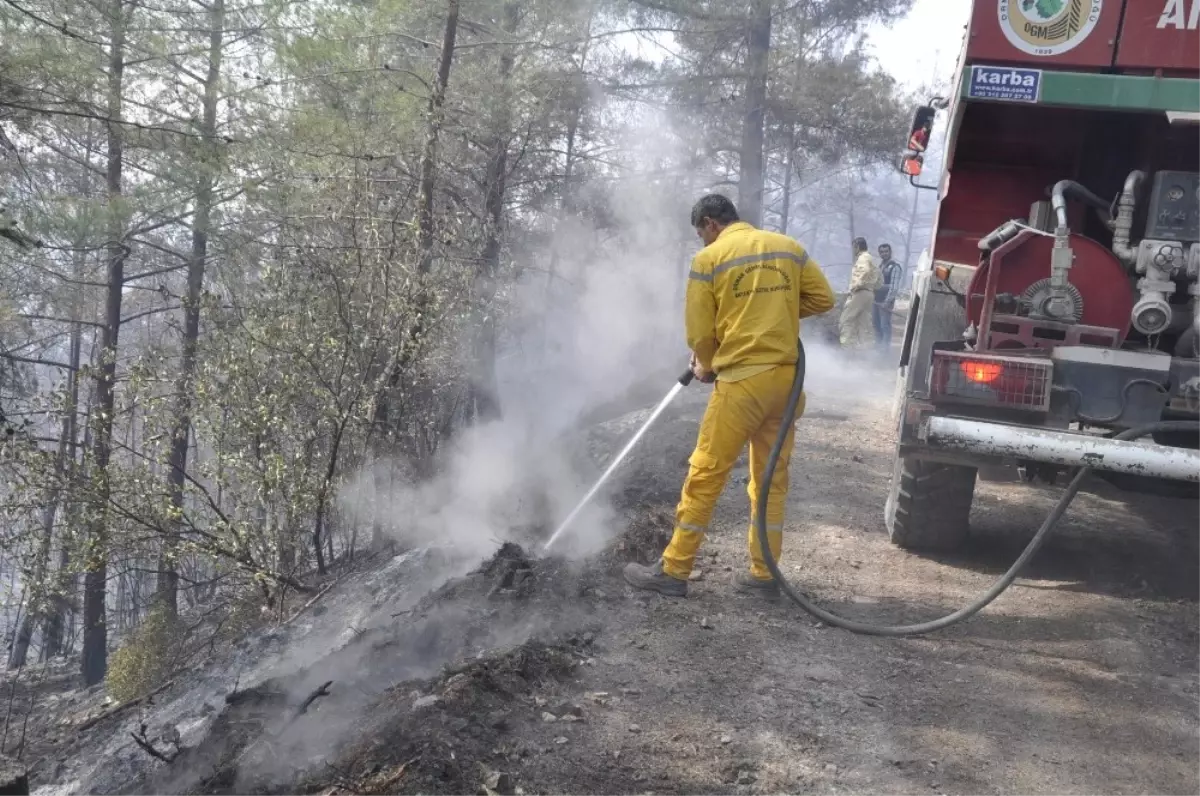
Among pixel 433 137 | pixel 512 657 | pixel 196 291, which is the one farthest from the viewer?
pixel 196 291

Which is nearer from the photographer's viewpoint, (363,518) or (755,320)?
(755,320)

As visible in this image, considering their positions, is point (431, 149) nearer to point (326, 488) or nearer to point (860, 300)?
point (326, 488)

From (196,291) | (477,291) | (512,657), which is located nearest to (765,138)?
(477,291)

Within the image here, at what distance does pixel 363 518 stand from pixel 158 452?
219 centimetres

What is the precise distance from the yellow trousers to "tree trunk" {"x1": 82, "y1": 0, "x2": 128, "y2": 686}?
4.73m

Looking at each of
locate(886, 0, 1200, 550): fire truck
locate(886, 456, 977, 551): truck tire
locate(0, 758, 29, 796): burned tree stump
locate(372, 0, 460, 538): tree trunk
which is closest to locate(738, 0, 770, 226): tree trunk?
locate(372, 0, 460, 538): tree trunk

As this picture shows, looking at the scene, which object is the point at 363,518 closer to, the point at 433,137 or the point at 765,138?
the point at 433,137

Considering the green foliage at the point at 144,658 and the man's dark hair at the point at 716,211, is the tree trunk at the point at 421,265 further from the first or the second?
the man's dark hair at the point at 716,211

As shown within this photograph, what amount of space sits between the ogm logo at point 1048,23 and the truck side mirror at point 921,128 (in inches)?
87.0

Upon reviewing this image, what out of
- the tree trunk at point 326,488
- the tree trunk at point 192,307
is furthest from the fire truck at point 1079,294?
the tree trunk at point 192,307

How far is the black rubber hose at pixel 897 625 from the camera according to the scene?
4.60 metres

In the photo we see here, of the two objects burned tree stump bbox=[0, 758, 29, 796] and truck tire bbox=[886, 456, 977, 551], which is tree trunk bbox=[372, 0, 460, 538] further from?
burned tree stump bbox=[0, 758, 29, 796]

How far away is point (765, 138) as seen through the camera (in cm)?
2105

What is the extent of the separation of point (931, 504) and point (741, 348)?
74.6 inches
